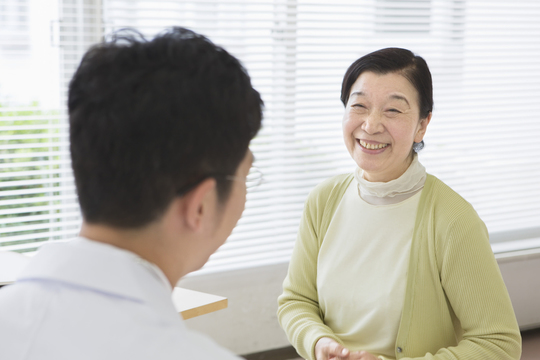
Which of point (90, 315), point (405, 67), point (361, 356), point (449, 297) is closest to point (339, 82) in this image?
point (405, 67)

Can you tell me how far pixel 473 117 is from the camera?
346 centimetres

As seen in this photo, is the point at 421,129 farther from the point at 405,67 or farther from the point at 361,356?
the point at 361,356

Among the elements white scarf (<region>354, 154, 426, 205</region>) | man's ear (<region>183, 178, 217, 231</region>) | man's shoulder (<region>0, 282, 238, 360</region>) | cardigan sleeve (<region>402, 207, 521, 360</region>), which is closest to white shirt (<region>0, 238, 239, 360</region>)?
man's shoulder (<region>0, 282, 238, 360</region>)

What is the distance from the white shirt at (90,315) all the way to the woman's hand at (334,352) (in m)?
0.95

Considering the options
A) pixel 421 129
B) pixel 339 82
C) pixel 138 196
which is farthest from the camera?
pixel 339 82

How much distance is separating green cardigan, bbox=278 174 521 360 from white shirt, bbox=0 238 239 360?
1.06m

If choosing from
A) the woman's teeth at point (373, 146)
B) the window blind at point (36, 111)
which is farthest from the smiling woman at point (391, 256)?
the window blind at point (36, 111)

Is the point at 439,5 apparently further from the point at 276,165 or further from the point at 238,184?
the point at 238,184

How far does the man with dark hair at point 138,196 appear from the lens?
24.0 inches

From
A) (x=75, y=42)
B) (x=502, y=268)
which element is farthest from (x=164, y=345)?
(x=502, y=268)

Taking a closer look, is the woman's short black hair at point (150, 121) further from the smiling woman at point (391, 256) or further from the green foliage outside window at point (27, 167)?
the green foliage outside window at point (27, 167)

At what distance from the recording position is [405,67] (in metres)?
1.72

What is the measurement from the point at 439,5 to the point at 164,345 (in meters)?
3.23

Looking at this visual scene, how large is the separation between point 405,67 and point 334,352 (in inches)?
33.1
